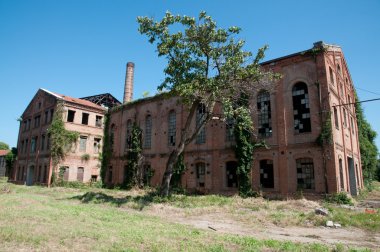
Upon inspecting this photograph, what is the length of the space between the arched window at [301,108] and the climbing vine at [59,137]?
2317 cm

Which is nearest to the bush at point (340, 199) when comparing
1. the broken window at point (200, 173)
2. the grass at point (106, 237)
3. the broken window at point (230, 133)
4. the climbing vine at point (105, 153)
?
the grass at point (106, 237)

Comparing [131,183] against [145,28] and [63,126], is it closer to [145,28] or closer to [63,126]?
[63,126]

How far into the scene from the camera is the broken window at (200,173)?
Answer: 73.3 feet

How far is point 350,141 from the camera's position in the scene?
21797 millimetres

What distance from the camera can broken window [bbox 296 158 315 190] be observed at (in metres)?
17.1

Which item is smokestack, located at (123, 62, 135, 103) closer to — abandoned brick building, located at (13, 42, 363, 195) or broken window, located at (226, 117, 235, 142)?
abandoned brick building, located at (13, 42, 363, 195)

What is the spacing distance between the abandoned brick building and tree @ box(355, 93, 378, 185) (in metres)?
2.54

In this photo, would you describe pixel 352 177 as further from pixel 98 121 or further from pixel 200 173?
pixel 98 121

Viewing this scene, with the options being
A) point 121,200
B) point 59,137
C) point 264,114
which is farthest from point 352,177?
point 59,137

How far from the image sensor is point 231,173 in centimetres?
2066

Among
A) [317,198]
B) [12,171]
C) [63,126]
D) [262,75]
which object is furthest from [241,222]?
[12,171]

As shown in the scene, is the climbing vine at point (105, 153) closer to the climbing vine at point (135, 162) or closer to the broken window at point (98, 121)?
the broken window at point (98, 121)

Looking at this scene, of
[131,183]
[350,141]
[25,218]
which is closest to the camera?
[25,218]

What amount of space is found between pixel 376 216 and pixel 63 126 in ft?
93.9
